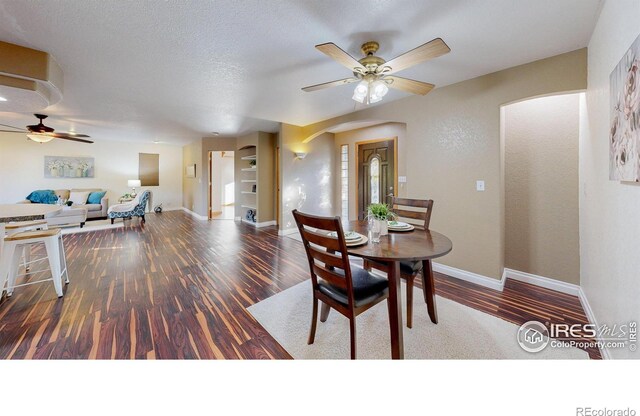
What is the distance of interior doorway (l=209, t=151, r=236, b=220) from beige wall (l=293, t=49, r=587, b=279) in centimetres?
601

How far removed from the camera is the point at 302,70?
2559 millimetres

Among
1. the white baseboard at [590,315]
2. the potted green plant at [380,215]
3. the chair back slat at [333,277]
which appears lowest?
the white baseboard at [590,315]

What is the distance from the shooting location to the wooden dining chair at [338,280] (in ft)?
4.33

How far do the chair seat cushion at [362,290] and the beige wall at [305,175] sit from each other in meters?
3.53

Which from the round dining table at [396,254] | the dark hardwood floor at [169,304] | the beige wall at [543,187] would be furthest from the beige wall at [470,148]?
the round dining table at [396,254]

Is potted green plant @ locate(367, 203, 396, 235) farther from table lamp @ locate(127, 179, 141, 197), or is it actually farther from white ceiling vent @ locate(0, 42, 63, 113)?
table lamp @ locate(127, 179, 141, 197)

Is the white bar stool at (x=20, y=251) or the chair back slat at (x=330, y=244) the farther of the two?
the white bar stool at (x=20, y=251)

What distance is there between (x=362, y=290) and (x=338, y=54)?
1.64 m

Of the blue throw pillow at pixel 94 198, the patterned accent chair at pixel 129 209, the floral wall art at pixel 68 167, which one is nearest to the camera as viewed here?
the patterned accent chair at pixel 129 209

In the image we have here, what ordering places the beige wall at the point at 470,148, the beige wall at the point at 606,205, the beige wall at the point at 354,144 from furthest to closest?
the beige wall at the point at 354,144 → the beige wall at the point at 470,148 → the beige wall at the point at 606,205

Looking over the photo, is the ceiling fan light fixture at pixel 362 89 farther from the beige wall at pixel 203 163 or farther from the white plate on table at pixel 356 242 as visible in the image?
the beige wall at pixel 203 163

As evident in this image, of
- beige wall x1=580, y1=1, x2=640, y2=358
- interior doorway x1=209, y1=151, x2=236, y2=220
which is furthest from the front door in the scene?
interior doorway x1=209, y1=151, x2=236, y2=220
